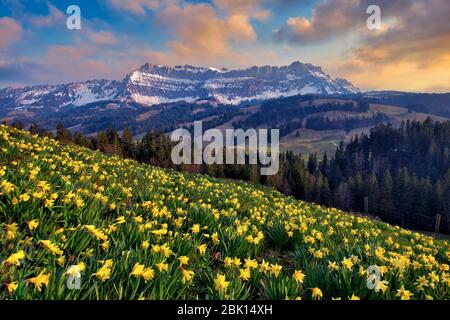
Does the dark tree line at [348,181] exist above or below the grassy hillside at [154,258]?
below

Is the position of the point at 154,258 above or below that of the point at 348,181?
above

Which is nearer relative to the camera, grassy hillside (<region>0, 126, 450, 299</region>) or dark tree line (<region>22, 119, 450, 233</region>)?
grassy hillside (<region>0, 126, 450, 299</region>)

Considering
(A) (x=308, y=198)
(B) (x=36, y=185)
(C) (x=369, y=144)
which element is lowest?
(A) (x=308, y=198)

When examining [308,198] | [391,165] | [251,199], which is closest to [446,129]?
[391,165]

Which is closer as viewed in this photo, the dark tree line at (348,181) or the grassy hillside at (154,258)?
the grassy hillside at (154,258)

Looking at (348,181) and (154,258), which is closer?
(154,258)

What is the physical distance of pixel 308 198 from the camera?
338ft

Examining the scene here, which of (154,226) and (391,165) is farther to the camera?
(391,165)

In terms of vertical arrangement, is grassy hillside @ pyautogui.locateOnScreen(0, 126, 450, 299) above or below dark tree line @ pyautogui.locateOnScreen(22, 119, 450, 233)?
above

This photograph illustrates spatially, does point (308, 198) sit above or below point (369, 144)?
below
